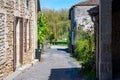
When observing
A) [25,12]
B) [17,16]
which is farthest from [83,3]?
[17,16]

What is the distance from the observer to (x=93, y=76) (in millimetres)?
15422

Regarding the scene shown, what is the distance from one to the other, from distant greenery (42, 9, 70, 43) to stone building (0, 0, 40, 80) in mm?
49768

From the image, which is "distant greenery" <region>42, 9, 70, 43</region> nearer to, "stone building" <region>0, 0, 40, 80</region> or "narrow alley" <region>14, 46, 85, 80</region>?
"stone building" <region>0, 0, 40, 80</region>

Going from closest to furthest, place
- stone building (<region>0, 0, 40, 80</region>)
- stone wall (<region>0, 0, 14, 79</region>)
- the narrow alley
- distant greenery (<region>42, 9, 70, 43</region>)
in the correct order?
stone wall (<region>0, 0, 14, 79</region>) → stone building (<region>0, 0, 40, 80</region>) → the narrow alley → distant greenery (<region>42, 9, 70, 43</region>)

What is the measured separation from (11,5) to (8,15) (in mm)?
899

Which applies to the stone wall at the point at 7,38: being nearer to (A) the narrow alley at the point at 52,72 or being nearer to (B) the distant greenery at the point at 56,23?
(A) the narrow alley at the point at 52,72

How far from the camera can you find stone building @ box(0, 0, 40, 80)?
1591cm

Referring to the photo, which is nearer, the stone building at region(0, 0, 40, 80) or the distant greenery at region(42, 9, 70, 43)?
the stone building at region(0, 0, 40, 80)

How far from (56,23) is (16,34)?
193 ft

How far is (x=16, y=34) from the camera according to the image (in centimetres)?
2033

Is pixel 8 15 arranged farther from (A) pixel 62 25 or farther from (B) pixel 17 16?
(A) pixel 62 25
